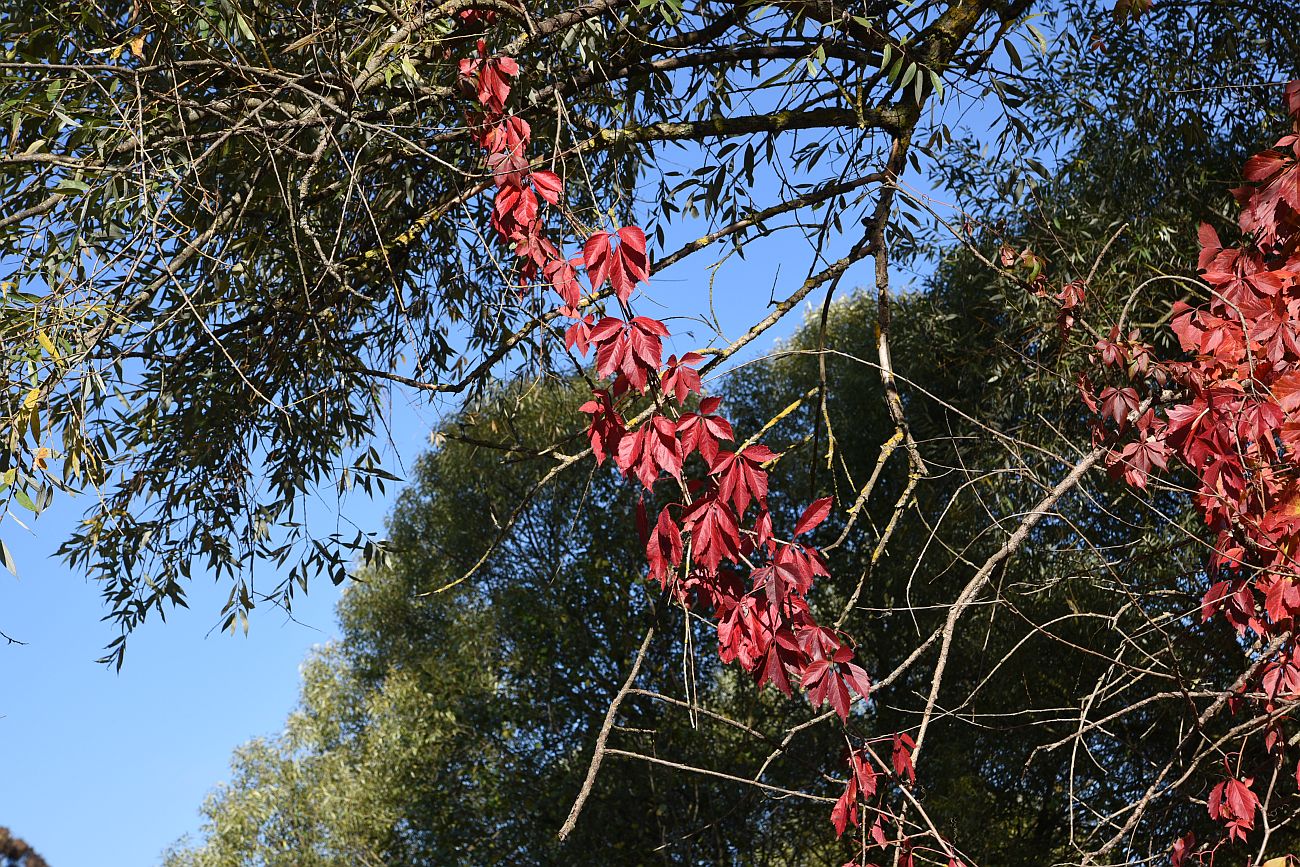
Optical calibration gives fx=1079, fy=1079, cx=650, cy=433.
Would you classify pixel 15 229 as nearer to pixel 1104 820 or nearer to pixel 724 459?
pixel 724 459

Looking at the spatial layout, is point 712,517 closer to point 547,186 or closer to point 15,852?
point 547,186

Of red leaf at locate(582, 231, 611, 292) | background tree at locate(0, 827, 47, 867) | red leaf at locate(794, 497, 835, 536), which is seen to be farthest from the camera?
background tree at locate(0, 827, 47, 867)

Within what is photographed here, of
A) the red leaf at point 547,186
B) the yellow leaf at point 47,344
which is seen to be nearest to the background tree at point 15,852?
the yellow leaf at point 47,344

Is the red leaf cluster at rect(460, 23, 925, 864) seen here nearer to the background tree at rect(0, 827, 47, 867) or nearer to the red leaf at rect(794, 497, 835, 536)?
the red leaf at rect(794, 497, 835, 536)

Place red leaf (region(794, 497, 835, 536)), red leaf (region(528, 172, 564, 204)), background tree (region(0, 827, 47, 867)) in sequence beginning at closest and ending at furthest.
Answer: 1. red leaf (region(794, 497, 835, 536))
2. red leaf (region(528, 172, 564, 204))
3. background tree (region(0, 827, 47, 867))

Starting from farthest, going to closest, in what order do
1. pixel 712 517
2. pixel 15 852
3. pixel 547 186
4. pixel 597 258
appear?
pixel 15 852
pixel 547 186
pixel 597 258
pixel 712 517

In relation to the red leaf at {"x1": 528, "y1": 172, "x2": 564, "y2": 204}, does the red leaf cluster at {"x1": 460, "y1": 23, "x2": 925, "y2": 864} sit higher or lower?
lower

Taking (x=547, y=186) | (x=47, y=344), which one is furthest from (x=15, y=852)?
(x=547, y=186)

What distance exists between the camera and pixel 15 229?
3.17 metres

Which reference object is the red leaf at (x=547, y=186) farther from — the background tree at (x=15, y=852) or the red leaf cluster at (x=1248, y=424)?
the background tree at (x=15, y=852)

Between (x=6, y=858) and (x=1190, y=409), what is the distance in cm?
1346

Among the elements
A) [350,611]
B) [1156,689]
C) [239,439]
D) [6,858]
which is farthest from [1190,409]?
[6,858]

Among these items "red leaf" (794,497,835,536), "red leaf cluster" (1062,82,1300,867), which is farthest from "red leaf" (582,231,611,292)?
"red leaf cluster" (1062,82,1300,867)

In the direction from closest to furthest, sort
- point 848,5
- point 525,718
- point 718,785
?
point 848,5 < point 718,785 < point 525,718
